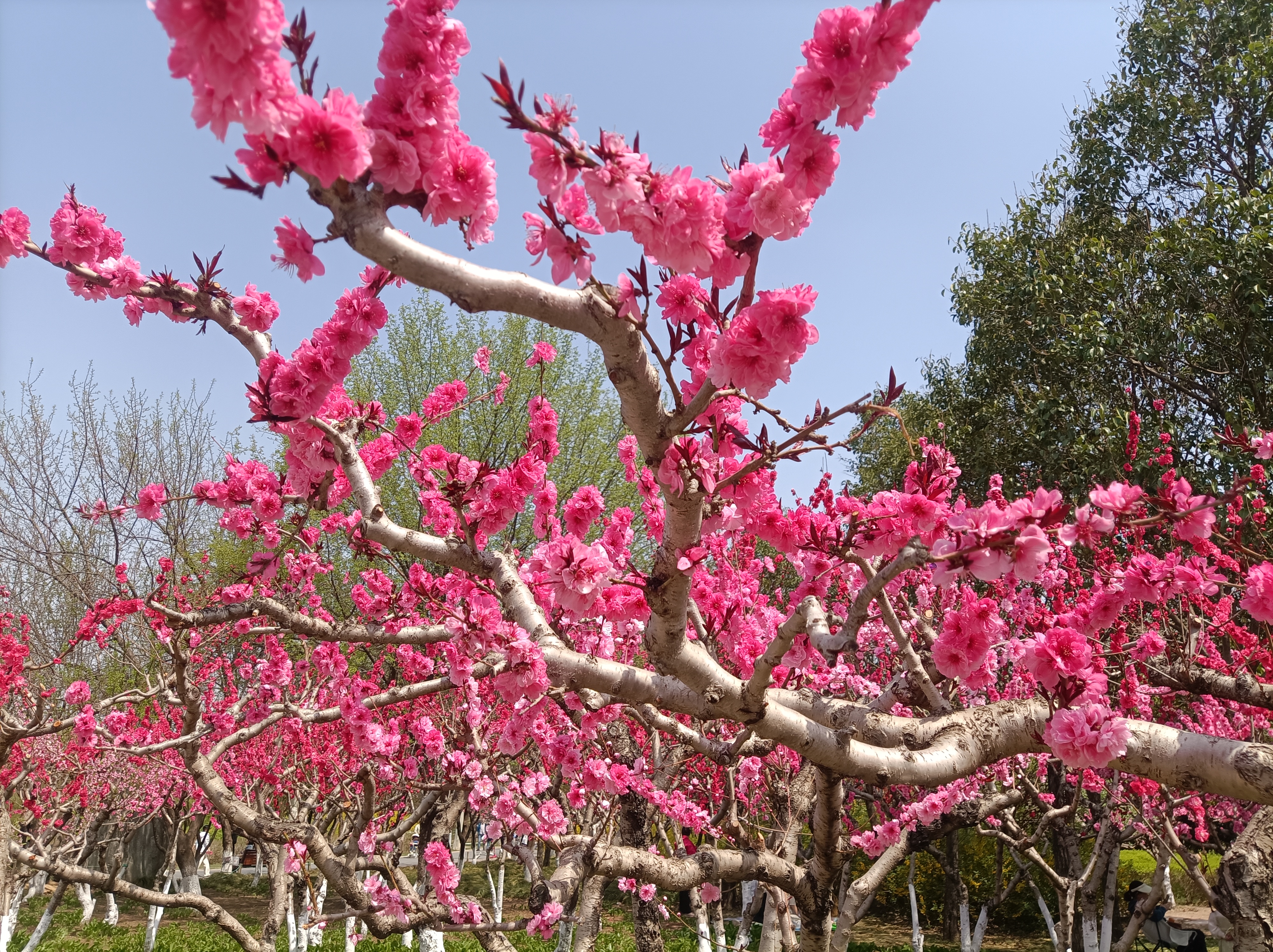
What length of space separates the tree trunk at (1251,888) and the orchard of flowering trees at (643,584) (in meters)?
0.03

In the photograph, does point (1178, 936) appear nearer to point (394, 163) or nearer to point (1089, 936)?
point (1089, 936)

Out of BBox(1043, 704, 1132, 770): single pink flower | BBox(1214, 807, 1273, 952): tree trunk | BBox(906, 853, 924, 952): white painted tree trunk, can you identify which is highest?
BBox(1043, 704, 1132, 770): single pink flower

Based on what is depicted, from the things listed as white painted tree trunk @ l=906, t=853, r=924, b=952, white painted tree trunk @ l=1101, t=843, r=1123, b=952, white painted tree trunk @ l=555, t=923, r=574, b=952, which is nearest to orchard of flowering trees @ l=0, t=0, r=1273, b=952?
white painted tree trunk @ l=1101, t=843, r=1123, b=952

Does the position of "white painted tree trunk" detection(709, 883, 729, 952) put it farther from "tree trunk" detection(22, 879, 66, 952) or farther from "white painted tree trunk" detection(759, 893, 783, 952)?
"tree trunk" detection(22, 879, 66, 952)

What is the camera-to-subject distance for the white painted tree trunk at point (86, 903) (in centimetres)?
1675

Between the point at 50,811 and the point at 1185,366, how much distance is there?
17.7 m

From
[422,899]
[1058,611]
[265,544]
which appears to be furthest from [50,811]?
[1058,611]

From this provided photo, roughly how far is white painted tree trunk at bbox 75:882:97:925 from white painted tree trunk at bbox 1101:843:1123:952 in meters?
18.9

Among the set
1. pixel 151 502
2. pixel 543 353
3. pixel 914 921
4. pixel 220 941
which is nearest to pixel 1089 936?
pixel 914 921

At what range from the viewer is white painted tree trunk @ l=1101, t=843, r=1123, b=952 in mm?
9086

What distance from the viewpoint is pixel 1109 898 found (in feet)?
30.5

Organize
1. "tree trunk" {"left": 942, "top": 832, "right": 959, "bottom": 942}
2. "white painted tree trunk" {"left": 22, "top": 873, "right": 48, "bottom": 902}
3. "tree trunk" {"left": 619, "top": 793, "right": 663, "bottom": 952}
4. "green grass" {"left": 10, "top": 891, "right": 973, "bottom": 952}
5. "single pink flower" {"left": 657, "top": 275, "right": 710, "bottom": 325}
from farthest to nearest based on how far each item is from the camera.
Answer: "white painted tree trunk" {"left": 22, "top": 873, "right": 48, "bottom": 902}
"tree trunk" {"left": 942, "top": 832, "right": 959, "bottom": 942}
"green grass" {"left": 10, "top": 891, "right": 973, "bottom": 952}
"tree trunk" {"left": 619, "top": 793, "right": 663, "bottom": 952}
"single pink flower" {"left": 657, "top": 275, "right": 710, "bottom": 325}

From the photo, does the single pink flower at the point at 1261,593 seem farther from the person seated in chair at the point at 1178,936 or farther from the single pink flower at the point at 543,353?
the person seated in chair at the point at 1178,936

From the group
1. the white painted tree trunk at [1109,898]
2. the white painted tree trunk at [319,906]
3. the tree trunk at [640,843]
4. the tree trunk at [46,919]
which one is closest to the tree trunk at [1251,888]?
the tree trunk at [640,843]
